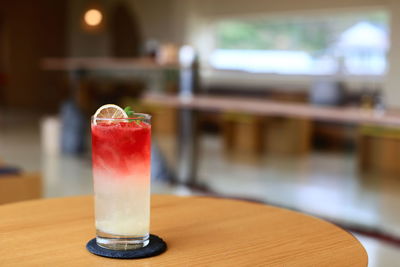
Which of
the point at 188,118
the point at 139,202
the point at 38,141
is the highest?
the point at 139,202

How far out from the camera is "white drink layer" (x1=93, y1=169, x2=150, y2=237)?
137 cm

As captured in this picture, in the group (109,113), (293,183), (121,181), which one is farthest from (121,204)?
(293,183)

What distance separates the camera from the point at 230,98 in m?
6.46

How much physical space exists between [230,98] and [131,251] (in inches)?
202

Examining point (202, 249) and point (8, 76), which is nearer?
point (202, 249)

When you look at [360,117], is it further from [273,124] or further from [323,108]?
[273,124]

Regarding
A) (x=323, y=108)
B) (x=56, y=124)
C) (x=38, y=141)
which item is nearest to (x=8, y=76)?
(x=38, y=141)

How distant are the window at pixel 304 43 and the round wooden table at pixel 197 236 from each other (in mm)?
6781

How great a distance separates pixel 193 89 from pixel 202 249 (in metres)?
5.14

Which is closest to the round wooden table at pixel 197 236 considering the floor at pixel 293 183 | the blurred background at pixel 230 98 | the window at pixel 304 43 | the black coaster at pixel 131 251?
the black coaster at pixel 131 251

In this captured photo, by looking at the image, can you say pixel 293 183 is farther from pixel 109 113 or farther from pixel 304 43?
pixel 109 113

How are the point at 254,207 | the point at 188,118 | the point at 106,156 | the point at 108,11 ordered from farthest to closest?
the point at 108,11 → the point at 188,118 → the point at 254,207 → the point at 106,156

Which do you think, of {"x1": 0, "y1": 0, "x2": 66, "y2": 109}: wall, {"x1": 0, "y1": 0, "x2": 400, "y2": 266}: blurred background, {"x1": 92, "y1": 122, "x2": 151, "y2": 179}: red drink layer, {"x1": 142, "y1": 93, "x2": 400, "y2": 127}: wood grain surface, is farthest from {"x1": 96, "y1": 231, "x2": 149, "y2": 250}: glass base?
{"x1": 0, "y1": 0, "x2": 66, "y2": 109}: wall

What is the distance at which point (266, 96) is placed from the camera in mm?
10148
